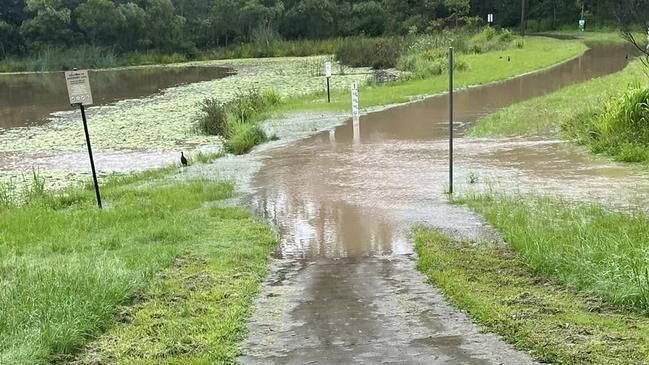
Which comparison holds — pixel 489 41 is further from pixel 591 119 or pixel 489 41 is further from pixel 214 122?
pixel 591 119

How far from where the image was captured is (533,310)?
4887mm

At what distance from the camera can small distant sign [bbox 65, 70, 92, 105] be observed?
9.12 meters

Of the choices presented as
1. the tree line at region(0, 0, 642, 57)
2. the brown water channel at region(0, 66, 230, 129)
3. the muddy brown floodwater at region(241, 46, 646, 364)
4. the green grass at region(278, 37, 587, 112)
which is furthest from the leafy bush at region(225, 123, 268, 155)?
the tree line at region(0, 0, 642, 57)

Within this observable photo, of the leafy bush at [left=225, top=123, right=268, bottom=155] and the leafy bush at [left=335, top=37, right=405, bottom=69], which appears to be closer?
the leafy bush at [left=225, top=123, right=268, bottom=155]

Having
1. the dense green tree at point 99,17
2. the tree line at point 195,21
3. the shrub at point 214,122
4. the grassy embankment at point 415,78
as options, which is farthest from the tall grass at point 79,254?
the dense green tree at point 99,17

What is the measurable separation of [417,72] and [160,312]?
23808mm

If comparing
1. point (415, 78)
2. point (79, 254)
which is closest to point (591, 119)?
point (79, 254)

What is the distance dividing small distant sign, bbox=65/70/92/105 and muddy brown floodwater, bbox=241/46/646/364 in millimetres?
2933

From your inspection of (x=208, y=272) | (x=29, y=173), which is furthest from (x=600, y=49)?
(x=208, y=272)

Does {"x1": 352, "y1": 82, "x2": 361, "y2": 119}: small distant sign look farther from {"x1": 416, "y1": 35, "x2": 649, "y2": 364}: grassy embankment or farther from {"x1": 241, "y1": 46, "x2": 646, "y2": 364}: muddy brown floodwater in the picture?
{"x1": 416, "y1": 35, "x2": 649, "y2": 364}: grassy embankment

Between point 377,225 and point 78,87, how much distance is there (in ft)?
15.4

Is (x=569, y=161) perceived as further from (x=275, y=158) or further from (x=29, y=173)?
(x=29, y=173)

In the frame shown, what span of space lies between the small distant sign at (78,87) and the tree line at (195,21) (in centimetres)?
5456

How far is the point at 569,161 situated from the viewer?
11.2 meters
